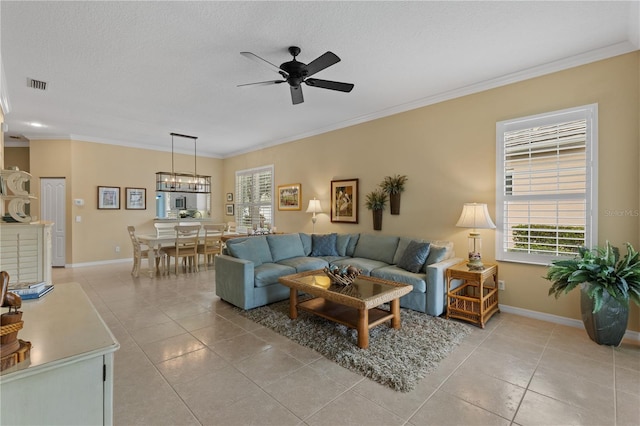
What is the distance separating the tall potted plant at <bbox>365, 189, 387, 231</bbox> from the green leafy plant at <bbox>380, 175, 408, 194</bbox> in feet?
0.47

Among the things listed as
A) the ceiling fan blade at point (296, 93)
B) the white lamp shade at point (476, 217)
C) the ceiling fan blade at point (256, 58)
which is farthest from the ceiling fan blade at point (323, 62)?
the white lamp shade at point (476, 217)

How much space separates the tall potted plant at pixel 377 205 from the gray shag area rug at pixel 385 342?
1704 mm

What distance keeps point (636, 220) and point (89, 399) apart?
14.5 ft

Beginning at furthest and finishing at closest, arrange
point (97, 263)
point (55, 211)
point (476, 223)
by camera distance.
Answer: point (97, 263) → point (55, 211) → point (476, 223)

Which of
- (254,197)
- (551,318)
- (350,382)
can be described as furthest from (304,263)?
(254,197)

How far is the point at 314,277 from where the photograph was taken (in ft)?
12.0

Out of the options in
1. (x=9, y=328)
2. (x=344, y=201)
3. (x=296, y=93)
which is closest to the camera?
(x=9, y=328)

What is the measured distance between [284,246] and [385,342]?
2434 millimetres

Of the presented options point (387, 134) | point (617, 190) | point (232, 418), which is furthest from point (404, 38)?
point (232, 418)

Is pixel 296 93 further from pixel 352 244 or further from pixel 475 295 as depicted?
pixel 475 295

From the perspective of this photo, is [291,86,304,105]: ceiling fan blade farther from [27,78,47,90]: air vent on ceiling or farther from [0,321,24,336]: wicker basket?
[27,78,47,90]: air vent on ceiling

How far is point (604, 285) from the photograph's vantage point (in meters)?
2.70

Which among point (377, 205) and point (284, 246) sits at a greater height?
point (377, 205)

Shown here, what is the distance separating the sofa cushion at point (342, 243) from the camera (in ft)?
16.9
